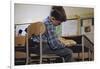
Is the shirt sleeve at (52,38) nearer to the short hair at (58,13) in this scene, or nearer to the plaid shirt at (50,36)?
the plaid shirt at (50,36)

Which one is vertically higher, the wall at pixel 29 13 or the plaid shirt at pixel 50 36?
the wall at pixel 29 13

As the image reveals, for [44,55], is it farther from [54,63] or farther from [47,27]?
[47,27]

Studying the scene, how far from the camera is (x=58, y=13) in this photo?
2.02 meters

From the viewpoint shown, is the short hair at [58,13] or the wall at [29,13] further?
the short hair at [58,13]

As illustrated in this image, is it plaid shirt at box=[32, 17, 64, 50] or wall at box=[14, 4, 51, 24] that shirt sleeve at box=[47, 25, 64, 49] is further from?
wall at box=[14, 4, 51, 24]

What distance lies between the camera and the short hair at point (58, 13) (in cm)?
200

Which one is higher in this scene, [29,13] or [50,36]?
[29,13]

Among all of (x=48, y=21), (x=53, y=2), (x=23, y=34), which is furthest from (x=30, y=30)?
(x=53, y=2)

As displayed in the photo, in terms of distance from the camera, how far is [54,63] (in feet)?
6.62

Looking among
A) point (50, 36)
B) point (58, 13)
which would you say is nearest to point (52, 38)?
point (50, 36)

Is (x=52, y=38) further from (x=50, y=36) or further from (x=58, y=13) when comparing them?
(x=58, y=13)

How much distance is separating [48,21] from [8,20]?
40 centimetres

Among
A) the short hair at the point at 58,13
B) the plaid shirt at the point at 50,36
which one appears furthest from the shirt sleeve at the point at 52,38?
the short hair at the point at 58,13

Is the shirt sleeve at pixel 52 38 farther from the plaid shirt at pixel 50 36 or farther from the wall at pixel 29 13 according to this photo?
the wall at pixel 29 13
